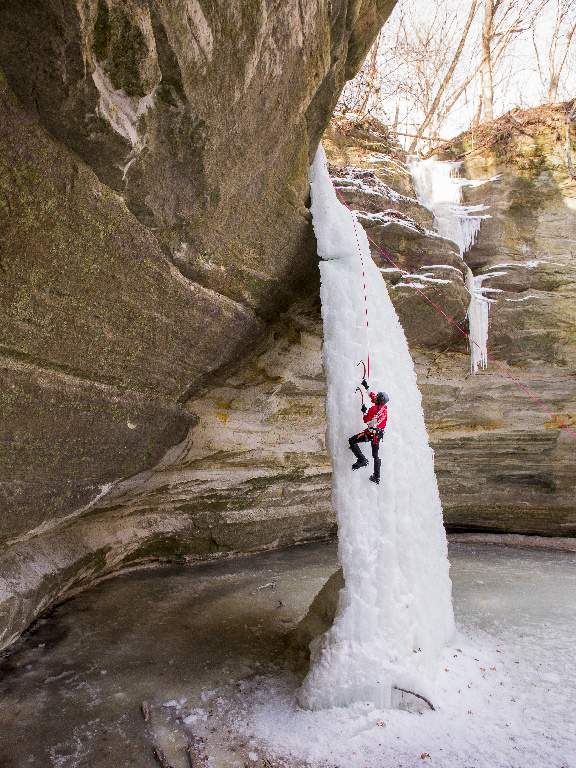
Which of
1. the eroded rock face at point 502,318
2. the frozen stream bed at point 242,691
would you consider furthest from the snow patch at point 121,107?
the eroded rock face at point 502,318

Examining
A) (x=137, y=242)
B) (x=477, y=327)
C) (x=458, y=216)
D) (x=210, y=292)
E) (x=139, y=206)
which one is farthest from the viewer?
(x=458, y=216)

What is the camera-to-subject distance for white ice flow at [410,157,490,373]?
8.66m

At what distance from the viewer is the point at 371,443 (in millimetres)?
4719

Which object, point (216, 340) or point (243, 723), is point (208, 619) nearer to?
point (243, 723)

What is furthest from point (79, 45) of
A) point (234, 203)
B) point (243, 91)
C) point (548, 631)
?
point (548, 631)

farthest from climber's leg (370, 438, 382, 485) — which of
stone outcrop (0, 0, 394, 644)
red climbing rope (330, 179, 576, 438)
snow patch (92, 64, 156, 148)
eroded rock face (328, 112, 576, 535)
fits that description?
red climbing rope (330, 179, 576, 438)

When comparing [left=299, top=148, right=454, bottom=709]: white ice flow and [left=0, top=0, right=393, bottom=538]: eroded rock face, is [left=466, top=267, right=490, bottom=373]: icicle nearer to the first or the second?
[left=299, top=148, right=454, bottom=709]: white ice flow

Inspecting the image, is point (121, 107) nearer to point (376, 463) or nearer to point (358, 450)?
point (358, 450)

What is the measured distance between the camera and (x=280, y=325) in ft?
22.0

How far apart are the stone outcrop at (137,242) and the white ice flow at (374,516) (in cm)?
66

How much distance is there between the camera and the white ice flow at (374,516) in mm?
4125

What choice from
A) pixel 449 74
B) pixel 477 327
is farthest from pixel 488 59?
pixel 477 327

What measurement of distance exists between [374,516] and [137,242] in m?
3.09

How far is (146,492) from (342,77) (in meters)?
5.57
